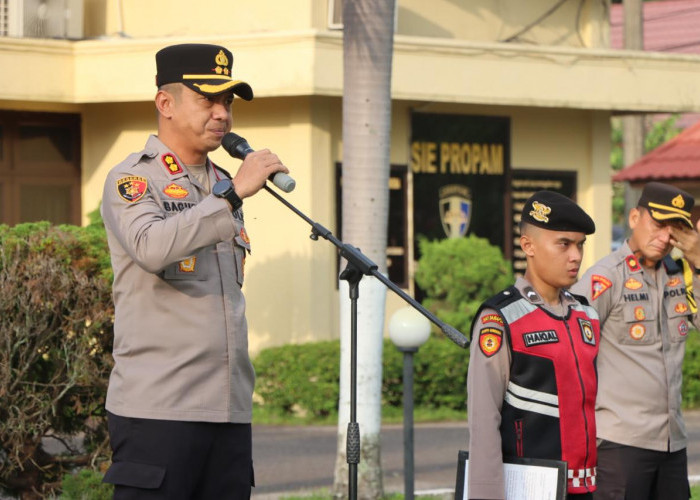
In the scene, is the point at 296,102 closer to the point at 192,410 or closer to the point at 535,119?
the point at 535,119

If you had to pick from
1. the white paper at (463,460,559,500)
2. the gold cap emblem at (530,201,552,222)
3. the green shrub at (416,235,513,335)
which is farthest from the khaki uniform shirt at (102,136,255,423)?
the green shrub at (416,235,513,335)

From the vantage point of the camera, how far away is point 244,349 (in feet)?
14.3

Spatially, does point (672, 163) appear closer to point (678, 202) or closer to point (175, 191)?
point (678, 202)

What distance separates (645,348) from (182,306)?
273 cm

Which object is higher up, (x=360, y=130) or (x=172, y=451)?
(x=360, y=130)

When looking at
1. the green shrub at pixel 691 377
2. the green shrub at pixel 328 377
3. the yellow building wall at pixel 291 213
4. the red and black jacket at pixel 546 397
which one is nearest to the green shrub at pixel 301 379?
the green shrub at pixel 328 377

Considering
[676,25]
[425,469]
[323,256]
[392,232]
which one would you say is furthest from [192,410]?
Answer: [676,25]

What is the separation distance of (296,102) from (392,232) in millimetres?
2117

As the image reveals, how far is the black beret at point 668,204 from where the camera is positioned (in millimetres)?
6246

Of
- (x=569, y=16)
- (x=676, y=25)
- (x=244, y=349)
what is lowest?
(x=244, y=349)

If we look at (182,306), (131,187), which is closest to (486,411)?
(182,306)

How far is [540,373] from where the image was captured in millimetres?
4625

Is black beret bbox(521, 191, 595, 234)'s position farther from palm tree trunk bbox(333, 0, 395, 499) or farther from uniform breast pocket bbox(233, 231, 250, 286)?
palm tree trunk bbox(333, 0, 395, 499)

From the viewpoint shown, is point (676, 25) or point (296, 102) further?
point (676, 25)
